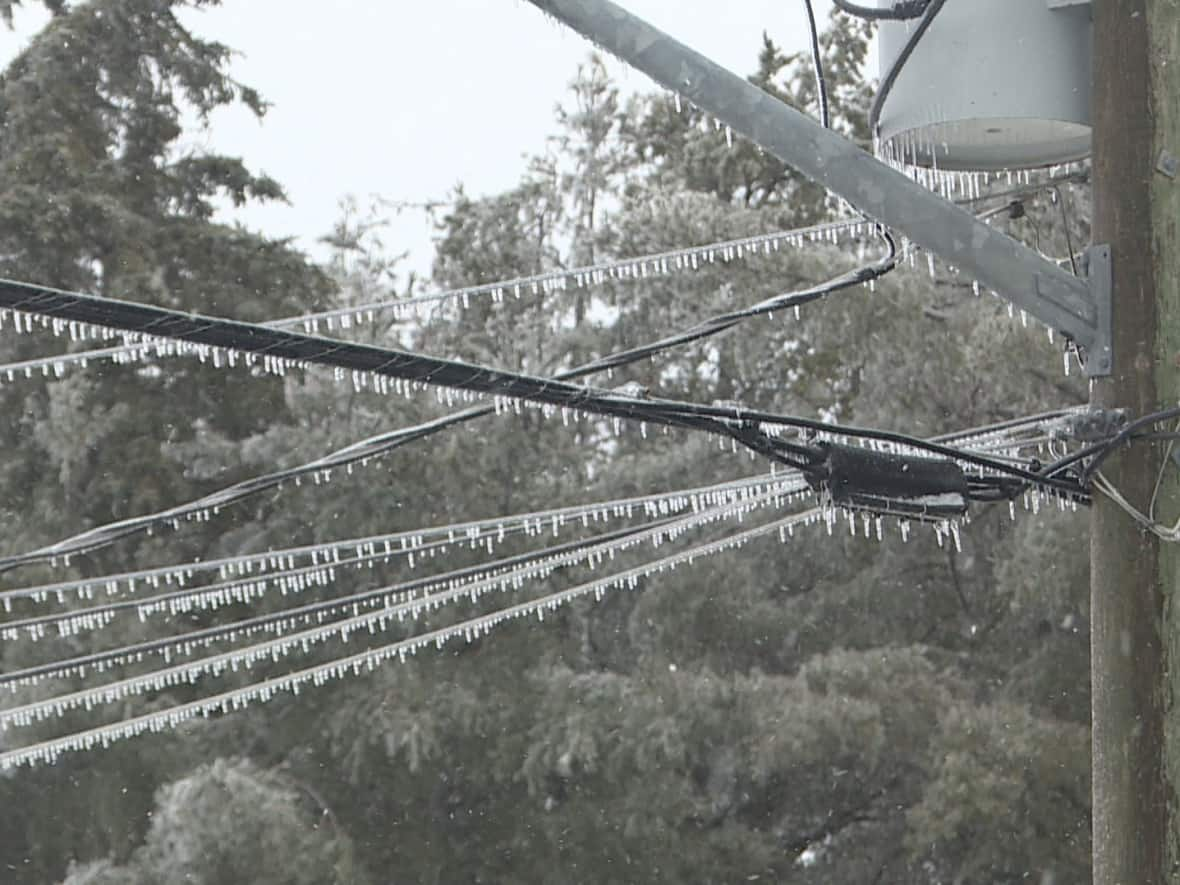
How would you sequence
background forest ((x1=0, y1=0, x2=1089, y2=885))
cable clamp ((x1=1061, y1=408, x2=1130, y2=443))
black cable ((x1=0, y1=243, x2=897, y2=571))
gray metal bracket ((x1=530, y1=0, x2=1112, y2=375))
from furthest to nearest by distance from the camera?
background forest ((x1=0, y1=0, x2=1089, y2=885))
black cable ((x1=0, y1=243, x2=897, y2=571))
cable clamp ((x1=1061, y1=408, x2=1130, y2=443))
gray metal bracket ((x1=530, y1=0, x2=1112, y2=375))

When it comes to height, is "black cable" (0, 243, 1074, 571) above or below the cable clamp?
above

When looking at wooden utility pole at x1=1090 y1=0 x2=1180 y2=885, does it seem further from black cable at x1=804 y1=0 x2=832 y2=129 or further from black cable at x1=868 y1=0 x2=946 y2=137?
black cable at x1=804 y1=0 x2=832 y2=129

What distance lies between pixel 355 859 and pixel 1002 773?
15.1ft

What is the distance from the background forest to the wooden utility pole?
830 cm

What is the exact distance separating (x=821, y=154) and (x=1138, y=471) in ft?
2.56

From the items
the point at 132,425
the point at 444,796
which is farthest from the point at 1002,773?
the point at 132,425

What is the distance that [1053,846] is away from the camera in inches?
460

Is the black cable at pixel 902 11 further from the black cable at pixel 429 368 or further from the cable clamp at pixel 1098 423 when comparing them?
the cable clamp at pixel 1098 423

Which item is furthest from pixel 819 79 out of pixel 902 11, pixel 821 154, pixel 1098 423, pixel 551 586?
pixel 551 586

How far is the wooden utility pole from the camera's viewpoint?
280cm

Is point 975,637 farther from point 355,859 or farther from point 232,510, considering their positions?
point 232,510

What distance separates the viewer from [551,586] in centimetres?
1292

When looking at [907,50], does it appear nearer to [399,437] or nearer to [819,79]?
[819,79]

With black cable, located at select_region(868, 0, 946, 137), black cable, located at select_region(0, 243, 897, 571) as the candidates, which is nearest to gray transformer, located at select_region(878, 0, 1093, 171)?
black cable, located at select_region(868, 0, 946, 137)
